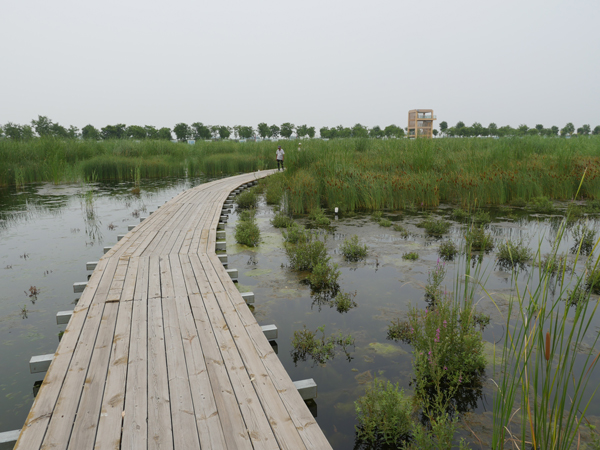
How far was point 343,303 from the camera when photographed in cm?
421

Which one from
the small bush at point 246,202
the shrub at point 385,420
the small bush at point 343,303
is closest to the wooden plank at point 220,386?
the shrub at point 385,420

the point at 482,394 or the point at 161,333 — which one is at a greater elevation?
the point at 161,333

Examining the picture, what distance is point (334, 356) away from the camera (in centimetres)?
331

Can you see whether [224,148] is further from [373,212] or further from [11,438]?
[11,438]

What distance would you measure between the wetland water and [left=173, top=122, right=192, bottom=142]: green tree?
2332 inches

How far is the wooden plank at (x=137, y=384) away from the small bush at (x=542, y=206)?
8.70m

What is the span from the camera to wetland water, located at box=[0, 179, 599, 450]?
9.57 feet

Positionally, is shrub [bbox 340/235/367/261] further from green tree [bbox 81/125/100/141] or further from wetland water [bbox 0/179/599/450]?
green tree [bbox 81/125/100/141]

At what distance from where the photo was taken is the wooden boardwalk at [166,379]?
196 centimetres

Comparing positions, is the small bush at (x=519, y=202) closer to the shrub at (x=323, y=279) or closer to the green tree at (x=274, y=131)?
the shrub at (x=323, y=279)

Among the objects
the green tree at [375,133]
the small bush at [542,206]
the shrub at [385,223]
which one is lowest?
the shrub at [385,223]

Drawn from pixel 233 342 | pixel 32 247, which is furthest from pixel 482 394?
pixel 32 247

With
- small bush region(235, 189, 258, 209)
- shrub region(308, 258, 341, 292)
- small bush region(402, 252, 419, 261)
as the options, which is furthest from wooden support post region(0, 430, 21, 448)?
small bush region(235, 189, 258, 209)

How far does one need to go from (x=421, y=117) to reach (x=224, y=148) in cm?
5624
